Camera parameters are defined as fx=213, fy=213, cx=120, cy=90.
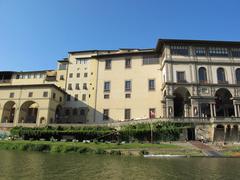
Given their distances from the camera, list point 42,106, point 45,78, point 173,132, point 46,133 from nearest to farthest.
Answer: point 173,132 → point 46,133 → point 42,106 → point 45,78

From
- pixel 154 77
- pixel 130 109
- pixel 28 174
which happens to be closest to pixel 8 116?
pixel 130 109

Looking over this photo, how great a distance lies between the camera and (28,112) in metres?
58.6

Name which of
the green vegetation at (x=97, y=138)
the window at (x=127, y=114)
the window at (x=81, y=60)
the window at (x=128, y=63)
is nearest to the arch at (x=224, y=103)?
the green vegetation at (x=97, y=138)

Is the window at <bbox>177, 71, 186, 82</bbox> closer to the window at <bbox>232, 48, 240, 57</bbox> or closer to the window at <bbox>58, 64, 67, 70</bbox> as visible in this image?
the window at <bbox>232, 48, 240, 57</bbox>

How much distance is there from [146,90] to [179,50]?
12.3 metres

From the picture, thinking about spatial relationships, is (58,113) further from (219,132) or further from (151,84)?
(219,132)

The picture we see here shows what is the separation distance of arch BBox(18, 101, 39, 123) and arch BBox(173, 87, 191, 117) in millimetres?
34993

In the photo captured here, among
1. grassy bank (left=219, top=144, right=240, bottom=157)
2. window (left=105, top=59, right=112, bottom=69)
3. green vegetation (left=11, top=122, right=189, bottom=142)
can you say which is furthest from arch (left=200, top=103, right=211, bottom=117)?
window (left=105, top=59, right=112, bottom=69)

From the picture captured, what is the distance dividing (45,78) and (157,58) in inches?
1362

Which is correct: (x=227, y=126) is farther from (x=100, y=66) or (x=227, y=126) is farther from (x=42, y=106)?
(x=42, y=106)

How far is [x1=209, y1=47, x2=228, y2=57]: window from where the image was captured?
49.0 metres

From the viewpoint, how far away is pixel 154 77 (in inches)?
2108

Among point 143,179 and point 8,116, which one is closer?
point 143,179

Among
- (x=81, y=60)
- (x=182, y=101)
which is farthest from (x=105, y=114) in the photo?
(x=81, y=60)
